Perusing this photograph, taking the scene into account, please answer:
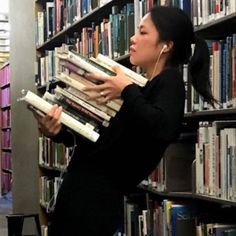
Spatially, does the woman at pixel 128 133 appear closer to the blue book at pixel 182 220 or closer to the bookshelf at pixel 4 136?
the blue book at pixel 182 220

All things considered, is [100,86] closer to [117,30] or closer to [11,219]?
[117,30]

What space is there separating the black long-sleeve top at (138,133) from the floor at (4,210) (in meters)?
4.05

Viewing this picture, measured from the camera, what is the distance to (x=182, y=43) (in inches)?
63.1

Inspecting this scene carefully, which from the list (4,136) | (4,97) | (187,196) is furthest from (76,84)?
(4,136)

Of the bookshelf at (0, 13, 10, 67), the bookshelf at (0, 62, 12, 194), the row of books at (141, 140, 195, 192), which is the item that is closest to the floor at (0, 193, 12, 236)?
the bookshelf at (0, 62, 12, 194)

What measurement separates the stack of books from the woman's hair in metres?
0.14

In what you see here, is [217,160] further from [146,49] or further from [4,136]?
[4,136]

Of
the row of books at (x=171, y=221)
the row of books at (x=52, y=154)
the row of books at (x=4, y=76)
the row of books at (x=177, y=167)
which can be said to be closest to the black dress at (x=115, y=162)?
the row of books at (x=171, y=221)

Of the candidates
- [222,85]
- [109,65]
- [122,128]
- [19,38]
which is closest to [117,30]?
[222,85]

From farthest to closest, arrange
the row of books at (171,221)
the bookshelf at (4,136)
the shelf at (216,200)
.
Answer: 1. the bookshelf at (4,136)
2. the row of books at (171,221)
3. the shelf at (216,200)

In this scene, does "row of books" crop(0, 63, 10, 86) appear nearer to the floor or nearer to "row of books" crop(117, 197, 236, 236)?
the floor

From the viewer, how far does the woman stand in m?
1.42

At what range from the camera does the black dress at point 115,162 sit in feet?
4.69

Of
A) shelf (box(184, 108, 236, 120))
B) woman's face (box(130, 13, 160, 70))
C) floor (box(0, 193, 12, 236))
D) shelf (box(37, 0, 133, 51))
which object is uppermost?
shelf (box(37, 0, 133, 51))
